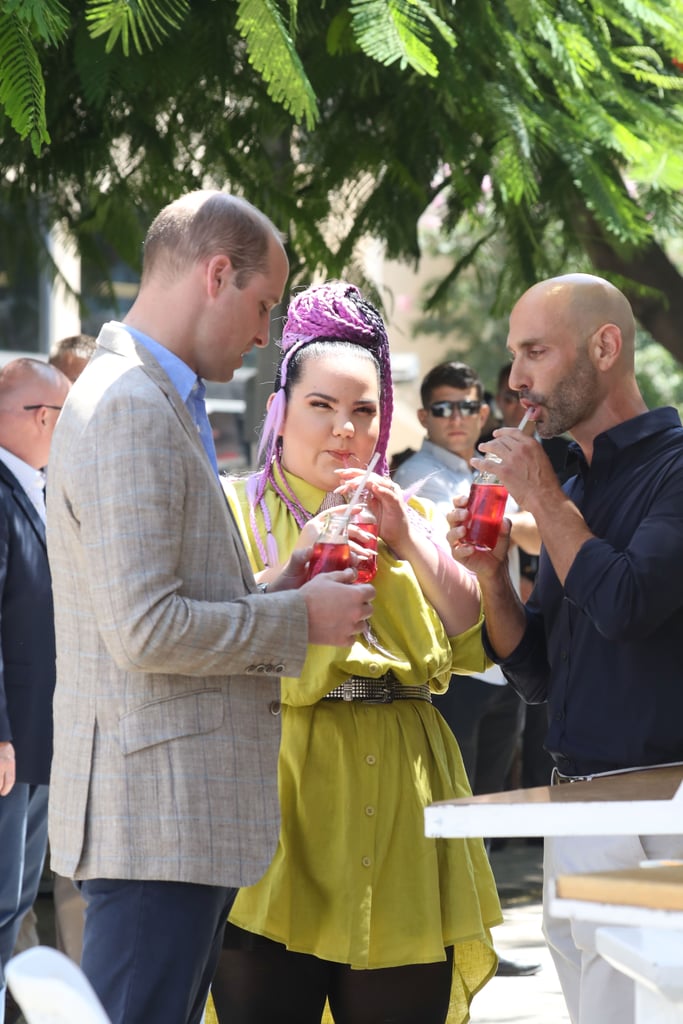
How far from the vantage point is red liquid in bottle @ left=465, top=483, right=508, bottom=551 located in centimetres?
314

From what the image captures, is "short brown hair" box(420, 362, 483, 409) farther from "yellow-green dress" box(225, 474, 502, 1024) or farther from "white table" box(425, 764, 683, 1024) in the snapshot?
"white table" box(425, 764, 683, 1024)

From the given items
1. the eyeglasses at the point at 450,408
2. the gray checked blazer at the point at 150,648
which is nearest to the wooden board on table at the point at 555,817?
the gray checked blazer at the point at 150,648

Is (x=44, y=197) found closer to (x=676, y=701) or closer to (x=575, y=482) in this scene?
(x=575, y=482)

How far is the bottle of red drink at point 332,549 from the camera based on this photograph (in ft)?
8.96

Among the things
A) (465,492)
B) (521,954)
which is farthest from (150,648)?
(521,954)

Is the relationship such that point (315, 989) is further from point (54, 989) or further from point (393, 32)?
point (393, 32)

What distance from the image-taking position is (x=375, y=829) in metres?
2.99

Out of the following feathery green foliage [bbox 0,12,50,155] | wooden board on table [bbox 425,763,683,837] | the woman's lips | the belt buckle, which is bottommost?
wooden board on table [bbox 425,763,683,837]

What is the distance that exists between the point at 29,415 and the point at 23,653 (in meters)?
0.85

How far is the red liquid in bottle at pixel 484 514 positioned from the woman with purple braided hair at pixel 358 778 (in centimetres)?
9

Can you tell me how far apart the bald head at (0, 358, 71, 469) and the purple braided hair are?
5.86 ft

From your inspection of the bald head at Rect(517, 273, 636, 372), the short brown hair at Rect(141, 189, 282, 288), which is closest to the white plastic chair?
the short brown hair at Rect(141, 189, 282, 288)

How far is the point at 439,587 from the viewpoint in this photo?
10.2 ft

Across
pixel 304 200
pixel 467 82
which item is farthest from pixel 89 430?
pixel 304 200
